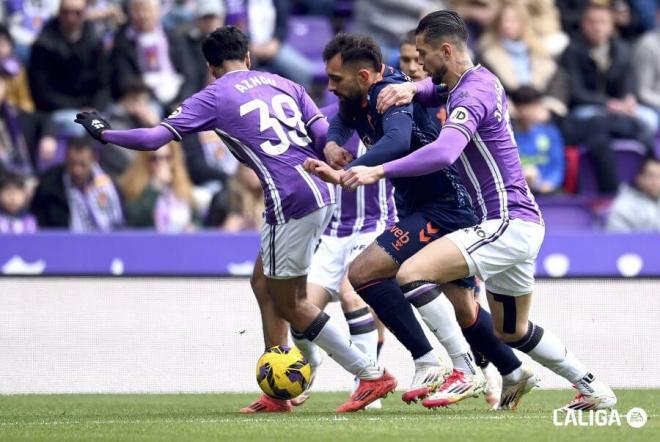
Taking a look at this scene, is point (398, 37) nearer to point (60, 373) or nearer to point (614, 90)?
point (614, 90)

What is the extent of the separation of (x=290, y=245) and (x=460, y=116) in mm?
1472

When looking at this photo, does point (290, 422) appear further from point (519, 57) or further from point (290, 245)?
point (519, 57)

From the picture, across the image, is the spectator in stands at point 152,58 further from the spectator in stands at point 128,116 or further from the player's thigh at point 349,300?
the player's thigh at point 349,300

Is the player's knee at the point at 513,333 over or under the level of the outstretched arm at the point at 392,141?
under

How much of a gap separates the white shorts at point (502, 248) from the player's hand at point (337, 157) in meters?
0.77

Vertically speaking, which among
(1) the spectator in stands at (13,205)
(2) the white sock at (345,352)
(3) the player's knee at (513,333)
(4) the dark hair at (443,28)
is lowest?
(1) the spectator in stands at (13,205)

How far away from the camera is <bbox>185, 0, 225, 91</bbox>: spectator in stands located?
1422 centimetres

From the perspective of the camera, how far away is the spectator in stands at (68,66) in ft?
45.8

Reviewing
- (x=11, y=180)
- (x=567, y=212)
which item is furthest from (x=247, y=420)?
(x=567, y=212)

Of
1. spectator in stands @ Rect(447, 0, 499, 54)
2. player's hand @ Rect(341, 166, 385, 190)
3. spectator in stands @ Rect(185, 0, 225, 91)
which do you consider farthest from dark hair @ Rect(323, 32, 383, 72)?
spectator in stands @ Rect(447, 0, 499, 54)

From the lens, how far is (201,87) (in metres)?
14.4

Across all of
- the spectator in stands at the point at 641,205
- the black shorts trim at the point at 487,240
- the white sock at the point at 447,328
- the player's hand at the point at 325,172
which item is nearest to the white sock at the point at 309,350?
the white sock at the point at 447,328

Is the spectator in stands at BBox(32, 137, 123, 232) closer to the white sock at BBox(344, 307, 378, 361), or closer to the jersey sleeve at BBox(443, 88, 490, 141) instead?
the white sock at BBox(344, 307, 378, 361)

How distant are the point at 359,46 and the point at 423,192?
0.95 meters
